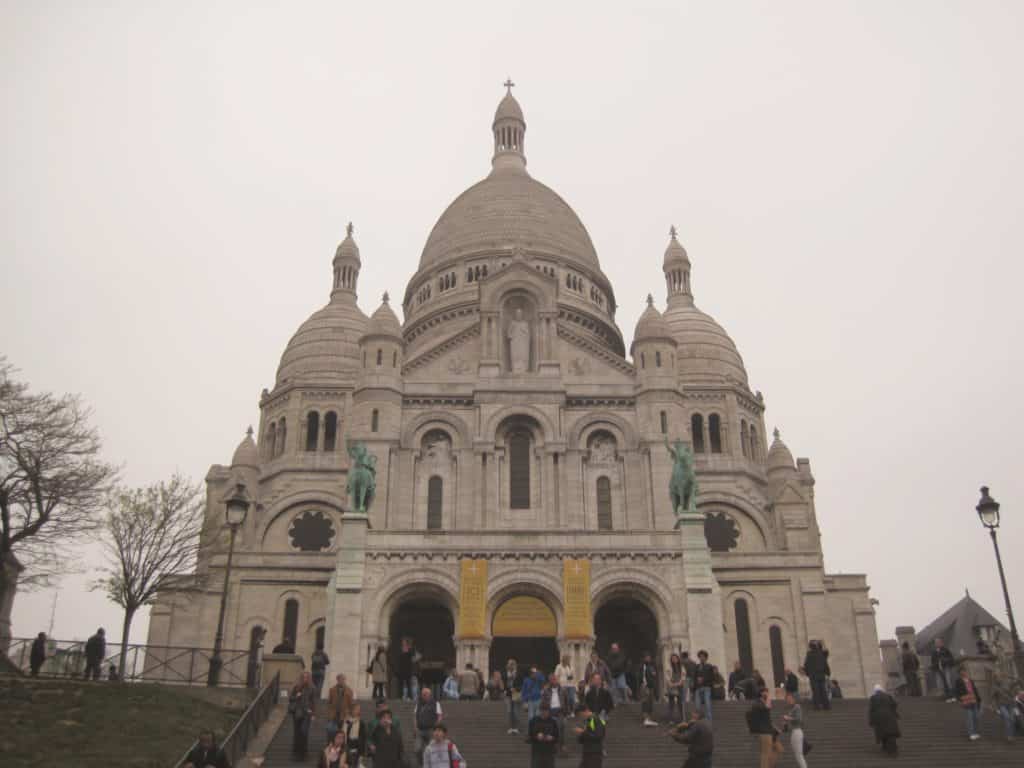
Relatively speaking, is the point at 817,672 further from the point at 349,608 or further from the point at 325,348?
the point at 325,348

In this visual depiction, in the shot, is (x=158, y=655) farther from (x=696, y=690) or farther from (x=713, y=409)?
(x=713, y=409)

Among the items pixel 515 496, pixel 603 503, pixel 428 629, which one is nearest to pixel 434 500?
pixel 515 496

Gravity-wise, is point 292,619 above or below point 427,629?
above

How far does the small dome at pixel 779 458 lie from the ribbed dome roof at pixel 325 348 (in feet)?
71.0

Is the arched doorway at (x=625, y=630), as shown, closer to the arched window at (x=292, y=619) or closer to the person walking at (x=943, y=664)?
the arched window at (x=292, y=619)

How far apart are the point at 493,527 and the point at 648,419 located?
780cm

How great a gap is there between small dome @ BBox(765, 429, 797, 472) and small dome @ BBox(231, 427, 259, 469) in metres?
25.6

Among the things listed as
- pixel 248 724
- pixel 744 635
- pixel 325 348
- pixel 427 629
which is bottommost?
pixel 248 724

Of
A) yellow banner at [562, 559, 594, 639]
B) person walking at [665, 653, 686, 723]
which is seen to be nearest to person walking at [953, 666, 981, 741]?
person walking at [665, 653, 686, 723]

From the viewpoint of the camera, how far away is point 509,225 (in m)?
61.7

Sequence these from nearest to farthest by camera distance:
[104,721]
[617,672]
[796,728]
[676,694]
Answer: [796,728] < [104,721] < [676,694] < [617,672]

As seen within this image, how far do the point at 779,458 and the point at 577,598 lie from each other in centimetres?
2076

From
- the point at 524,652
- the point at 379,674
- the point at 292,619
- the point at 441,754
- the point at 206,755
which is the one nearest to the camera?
the point at 206,755

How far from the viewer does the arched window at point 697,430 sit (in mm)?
54406
